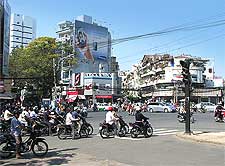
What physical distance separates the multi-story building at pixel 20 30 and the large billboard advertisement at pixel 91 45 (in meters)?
68.2

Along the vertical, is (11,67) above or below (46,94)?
above

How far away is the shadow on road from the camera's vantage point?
11.5m

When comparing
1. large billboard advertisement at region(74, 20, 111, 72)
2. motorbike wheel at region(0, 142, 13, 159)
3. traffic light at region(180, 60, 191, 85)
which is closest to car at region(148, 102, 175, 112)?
traffic light at region(180, 60, 191, 85)

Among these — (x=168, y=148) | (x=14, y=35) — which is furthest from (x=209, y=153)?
(x=14, y=35)

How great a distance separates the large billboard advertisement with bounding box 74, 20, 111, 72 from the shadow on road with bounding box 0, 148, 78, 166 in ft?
245

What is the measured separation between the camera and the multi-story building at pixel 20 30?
157375 millimetres

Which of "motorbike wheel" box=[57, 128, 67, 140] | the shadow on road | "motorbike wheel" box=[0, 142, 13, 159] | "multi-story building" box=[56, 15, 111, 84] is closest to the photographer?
the shadow on road

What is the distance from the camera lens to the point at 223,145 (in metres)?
15.2

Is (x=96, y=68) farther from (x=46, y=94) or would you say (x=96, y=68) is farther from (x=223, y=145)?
(x=223, y=145)

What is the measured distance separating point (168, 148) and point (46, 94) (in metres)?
44.5

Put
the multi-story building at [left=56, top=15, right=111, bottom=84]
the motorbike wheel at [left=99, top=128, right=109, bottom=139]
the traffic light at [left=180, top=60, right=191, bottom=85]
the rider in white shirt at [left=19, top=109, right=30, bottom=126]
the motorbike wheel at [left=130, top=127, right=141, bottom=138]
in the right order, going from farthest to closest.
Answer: the multi-story building at [left=56, top=15, right=111, bottom=84] → the traffic light at [left=180, top=60, right=191, bottom=85] → the rider in white shirt at [left=19, top=109, right=30, bottom=126] → the motorbike wheel at [left=130, top=127, right=141, bottom=138] → the motorbike wheel at [left=99, top=128, right=109, bottom=139]

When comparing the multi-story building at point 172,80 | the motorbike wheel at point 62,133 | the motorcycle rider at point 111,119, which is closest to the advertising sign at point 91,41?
the multi-story building at point 172,80

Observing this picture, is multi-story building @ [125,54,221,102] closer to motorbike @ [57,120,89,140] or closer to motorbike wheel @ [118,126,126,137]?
motorbike wheel @ [118,126,126,137]

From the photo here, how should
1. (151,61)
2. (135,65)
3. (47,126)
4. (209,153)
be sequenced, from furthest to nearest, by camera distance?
(135,65)
(151,61)
(47,126)
(209,153)
